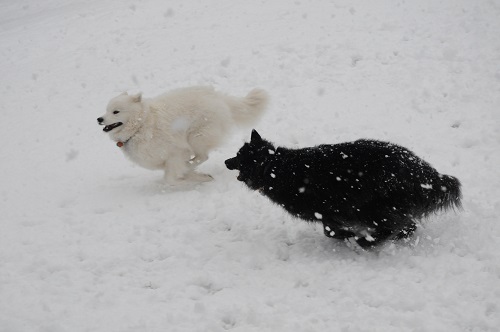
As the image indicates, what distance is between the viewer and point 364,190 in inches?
176

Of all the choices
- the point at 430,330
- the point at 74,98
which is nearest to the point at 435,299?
the point at 430,330

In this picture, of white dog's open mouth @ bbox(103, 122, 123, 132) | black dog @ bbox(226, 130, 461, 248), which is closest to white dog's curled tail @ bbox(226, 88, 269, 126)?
white dog's open mouth @ bbox(103, 122, 123, 132)

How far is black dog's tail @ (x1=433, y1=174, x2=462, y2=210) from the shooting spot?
4464 millimetres

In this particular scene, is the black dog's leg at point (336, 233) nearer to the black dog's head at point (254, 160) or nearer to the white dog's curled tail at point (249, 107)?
the black dog's head at point (254, 160)

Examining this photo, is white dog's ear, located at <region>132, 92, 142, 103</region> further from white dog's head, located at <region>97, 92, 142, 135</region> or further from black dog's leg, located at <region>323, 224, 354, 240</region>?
black dog's leg, located at <region>323, 224, 354, 240</region>

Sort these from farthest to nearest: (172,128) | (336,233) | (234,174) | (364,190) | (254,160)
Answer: (234,174)
(172,128)
(254,160)
(336,233)
(364,190)

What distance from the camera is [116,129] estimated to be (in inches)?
254

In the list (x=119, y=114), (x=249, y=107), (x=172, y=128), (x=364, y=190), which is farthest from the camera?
(x=249, y=107)

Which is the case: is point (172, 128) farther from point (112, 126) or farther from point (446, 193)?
point (446, 193)

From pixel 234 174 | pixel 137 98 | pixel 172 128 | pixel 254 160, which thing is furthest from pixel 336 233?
pixel 137 98

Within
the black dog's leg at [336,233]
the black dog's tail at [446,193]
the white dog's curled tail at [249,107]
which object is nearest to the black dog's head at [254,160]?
the black dog's leg at [336,233]

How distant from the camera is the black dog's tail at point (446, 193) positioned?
176 inches

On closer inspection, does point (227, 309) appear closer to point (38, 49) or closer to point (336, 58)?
point (336, 58)

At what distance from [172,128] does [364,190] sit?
3.30 meters
